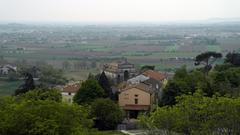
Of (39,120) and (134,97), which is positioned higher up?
(39,120)

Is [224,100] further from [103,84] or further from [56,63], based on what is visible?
[56,63]

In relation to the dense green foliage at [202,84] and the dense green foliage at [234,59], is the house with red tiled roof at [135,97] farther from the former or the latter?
the dense green foliage at [234,59]

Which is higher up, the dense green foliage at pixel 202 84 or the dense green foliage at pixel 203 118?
the dense green foliage at pixel 203 118

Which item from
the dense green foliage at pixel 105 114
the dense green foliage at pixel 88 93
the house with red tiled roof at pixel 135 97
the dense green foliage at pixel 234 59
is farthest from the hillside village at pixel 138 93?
the dense green foliage at pixel 234 59

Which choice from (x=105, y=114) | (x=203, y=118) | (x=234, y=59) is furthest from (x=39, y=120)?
(x=234, y=59)

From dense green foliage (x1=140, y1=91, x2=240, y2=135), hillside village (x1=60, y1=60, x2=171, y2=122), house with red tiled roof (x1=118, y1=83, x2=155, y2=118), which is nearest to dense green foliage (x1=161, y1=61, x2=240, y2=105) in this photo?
hillside village (x1=60, y1=60, x2=171, y2=122)

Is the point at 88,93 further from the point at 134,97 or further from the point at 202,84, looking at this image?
the point at 202,84
